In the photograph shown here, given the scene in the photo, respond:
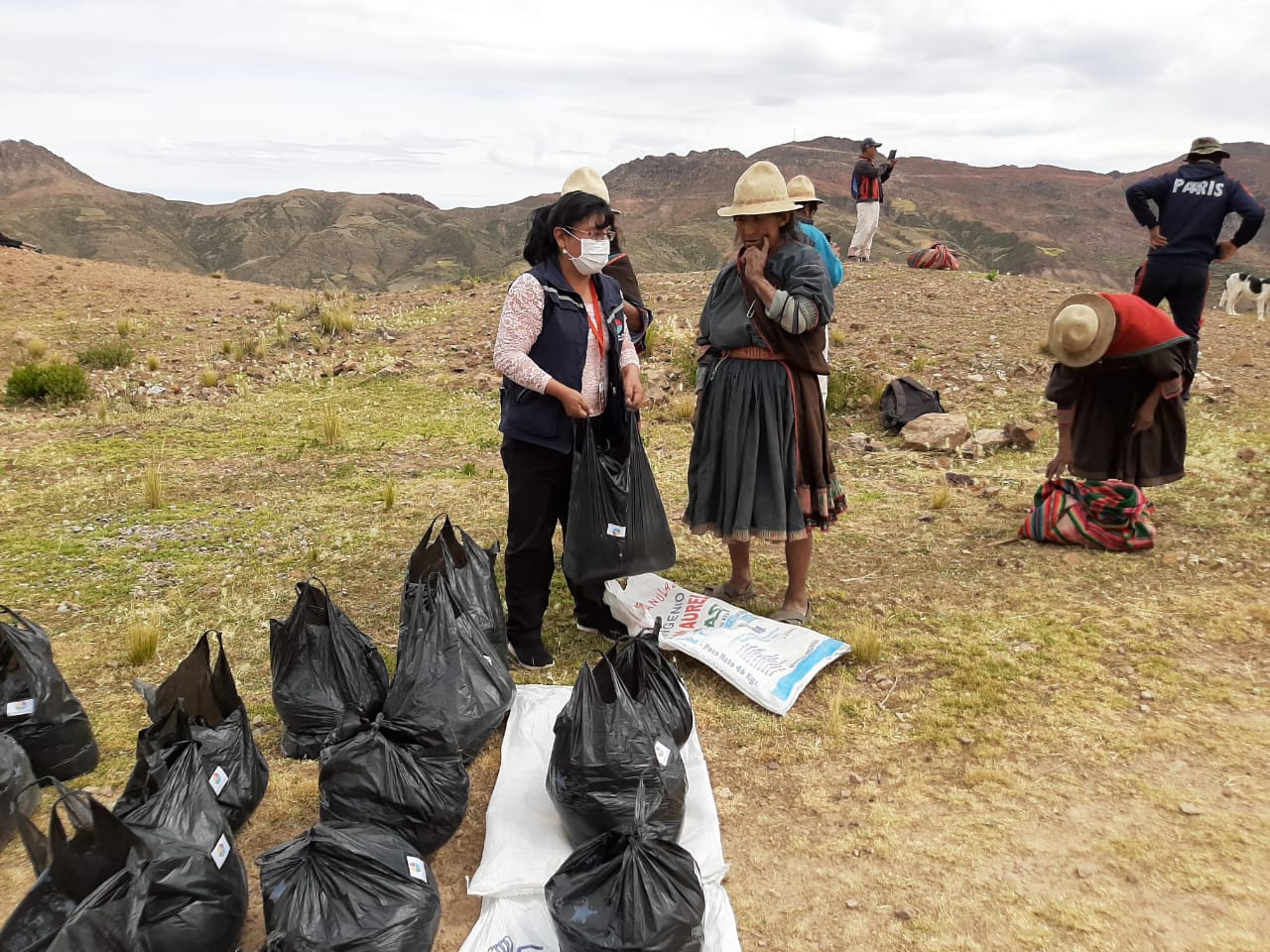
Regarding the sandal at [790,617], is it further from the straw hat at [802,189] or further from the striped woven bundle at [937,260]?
the striped woven bundle at [937,260]

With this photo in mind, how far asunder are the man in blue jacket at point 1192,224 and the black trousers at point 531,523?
492 cm

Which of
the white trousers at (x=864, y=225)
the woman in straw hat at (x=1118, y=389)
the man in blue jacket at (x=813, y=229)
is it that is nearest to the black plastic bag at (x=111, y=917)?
the man in blue jacket at (x=813, y=229)

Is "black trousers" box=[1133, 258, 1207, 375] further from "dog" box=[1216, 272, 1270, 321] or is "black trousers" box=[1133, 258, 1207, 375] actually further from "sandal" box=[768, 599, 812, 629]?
"dog" box=[1216, 272, 1270, 321]

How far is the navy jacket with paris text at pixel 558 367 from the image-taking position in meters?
3.28

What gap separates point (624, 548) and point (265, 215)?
3943 inches

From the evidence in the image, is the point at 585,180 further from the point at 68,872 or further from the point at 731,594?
the point at 68,872

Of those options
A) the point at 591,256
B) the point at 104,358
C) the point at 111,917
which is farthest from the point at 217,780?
the point at 104,358

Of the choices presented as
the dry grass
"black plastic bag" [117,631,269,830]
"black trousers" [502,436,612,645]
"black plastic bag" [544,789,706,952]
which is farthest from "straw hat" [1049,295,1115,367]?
"black plastic bag" [117,631,269,830]

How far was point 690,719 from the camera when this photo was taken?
2939mm

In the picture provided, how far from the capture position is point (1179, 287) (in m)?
6.13

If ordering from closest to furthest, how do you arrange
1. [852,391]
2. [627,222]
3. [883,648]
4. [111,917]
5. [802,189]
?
[111,917] → [883,648] → [802,189] → [852,391] → [627,222]

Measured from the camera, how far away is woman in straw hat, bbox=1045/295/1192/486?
13.8 ft

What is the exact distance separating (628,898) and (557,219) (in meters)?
2.27

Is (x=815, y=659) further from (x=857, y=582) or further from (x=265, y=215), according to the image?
(x=265, y=215)
